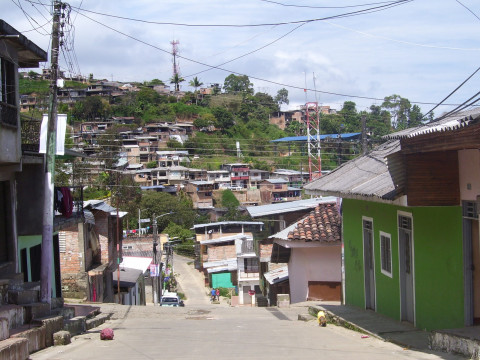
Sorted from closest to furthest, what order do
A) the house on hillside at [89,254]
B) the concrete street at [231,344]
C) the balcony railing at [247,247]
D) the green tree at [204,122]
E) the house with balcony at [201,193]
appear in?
1. the concrete street at [231,344]
2. the house on hillside at [89,254]
3. the balcony railing at [247,247]
4. the house with balcony at [201,193]
5. the green tree at [204,122]

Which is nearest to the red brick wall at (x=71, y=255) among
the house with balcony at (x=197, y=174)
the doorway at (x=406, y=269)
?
the doorway at (x=406, y=269)

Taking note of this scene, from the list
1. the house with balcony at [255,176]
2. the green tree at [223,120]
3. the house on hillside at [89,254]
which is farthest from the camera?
the green tree at [223,120]

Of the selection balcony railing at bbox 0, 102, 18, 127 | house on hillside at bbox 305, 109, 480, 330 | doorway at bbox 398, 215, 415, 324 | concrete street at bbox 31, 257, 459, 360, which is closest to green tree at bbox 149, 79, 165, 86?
concrete street at bbox 31, 257, 459, 360

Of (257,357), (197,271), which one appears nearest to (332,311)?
(257,357)

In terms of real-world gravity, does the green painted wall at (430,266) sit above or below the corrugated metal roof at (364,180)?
below

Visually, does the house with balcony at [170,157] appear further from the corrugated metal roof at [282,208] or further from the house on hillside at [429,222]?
the house on hillside at [429,222]

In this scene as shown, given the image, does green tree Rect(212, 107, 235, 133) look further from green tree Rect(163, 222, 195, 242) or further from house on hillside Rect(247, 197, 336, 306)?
house on hillside Rect(247, 197, 336, 306)

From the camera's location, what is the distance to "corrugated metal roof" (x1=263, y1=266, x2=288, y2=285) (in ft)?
80.4

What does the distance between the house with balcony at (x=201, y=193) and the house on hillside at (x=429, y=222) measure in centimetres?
6684

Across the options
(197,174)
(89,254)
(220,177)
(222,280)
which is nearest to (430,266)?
(89,254)

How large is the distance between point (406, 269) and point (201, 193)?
69.3 meters

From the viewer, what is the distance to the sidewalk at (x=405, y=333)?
7.59 m

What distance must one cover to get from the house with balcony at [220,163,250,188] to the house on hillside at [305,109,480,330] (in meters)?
69.0

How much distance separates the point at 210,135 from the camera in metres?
111
